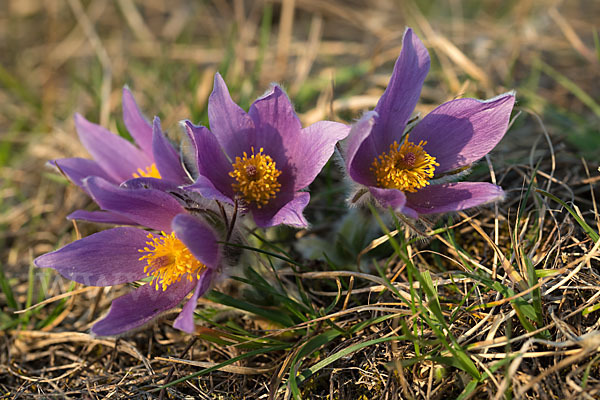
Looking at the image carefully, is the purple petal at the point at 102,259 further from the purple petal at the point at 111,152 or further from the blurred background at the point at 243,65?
the blurred background at the point at 243,65

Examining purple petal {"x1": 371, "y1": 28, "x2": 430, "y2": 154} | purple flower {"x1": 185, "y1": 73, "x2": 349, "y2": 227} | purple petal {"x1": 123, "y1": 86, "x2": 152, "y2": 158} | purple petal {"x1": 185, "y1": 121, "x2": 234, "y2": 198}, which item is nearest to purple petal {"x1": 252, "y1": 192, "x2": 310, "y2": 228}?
purple flower {"x1": 185, "y1": 73, "x2": 349, "y2": 227}

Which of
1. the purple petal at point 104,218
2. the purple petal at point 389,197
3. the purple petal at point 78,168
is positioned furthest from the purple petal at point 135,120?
the purple petal at point 389,197

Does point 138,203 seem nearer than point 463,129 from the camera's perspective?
Yes

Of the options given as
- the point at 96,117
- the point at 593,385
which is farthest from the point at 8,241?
the point at 593,385

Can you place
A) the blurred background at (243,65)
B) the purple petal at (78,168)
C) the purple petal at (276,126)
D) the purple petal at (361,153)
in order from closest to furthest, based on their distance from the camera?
the purple petal at (361,153) < the purple petal at (276,126) < the purple petal at (78,168) < the blurred background at (243,65)

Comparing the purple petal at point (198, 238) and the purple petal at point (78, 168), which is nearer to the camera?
the purple petal at point (198, 238)

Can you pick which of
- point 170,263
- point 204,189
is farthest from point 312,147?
point 170,263

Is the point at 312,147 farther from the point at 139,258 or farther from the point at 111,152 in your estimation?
the point at 111,152
